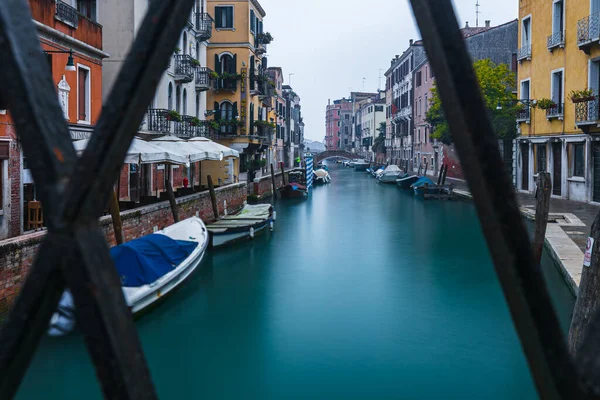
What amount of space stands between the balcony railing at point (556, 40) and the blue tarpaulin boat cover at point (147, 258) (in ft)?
45.4

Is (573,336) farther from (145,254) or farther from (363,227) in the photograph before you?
(363,227)

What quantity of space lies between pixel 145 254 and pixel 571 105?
1455cm

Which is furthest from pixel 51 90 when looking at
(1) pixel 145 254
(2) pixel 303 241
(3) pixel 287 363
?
(2) pixel 303 241

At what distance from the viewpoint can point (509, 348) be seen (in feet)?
25.2

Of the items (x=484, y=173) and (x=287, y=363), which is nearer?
(x=484, y=173)

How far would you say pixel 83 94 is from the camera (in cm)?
1242

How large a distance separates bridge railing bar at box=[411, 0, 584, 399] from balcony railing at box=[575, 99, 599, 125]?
17.0 meters

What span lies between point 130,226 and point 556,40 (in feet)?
48.0

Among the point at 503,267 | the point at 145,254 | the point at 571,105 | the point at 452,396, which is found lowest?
the point at 452,396

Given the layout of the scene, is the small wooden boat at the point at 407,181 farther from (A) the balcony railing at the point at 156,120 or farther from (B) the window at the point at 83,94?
(B) the window at the point at 83,94

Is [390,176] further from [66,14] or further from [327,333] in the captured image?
[327,333]

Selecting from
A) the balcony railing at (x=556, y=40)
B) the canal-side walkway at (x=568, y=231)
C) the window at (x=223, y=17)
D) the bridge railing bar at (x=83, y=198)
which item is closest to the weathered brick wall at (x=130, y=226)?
the bridge railing bar at (x=83, y=198)

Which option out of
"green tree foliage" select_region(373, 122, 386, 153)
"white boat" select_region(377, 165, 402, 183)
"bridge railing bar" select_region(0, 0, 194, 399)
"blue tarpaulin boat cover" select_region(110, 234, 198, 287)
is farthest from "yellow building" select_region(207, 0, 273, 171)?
"green tree foliage" select_region(373, 122, 386, 153)

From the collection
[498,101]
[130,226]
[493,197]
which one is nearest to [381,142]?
[498,101]
